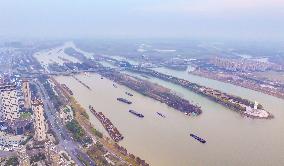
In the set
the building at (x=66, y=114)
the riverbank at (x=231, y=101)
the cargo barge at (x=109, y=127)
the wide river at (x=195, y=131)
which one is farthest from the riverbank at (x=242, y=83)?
the building at (x=66, y=114)

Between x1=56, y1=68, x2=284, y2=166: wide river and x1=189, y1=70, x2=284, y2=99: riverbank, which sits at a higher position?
x1=56, y1=68, x2=284, y2=166: wide river

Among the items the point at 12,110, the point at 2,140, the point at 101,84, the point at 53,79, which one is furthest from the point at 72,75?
the point at 2,140

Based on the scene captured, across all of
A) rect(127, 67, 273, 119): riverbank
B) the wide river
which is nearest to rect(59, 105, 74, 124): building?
the wide river

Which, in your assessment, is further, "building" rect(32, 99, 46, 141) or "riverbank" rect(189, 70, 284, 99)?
"riverbank" rect(189, 70, 284, 99)

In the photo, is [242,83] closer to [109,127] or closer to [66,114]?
[109,127]

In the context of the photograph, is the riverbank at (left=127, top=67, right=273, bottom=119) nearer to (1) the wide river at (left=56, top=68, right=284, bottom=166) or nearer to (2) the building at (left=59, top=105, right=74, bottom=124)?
(1) the wide river at (left=56, top=68, right=284, bottom=166)

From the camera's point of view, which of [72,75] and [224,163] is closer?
[224,163]

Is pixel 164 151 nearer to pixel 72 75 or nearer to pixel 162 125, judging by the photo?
pixel 162 125
